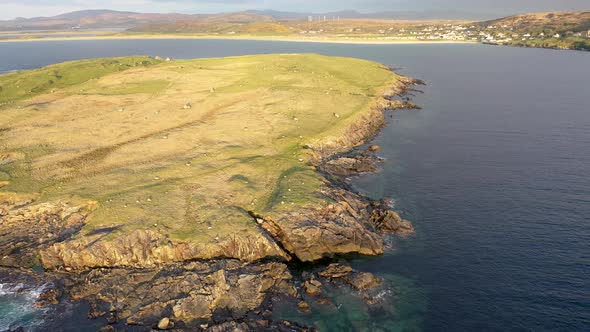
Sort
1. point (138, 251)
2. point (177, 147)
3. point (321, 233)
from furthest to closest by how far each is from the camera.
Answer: point (177, 147) → point (321, 233) → point (138, 251)

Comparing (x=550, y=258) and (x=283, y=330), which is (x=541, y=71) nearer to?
(x=550, y=258)

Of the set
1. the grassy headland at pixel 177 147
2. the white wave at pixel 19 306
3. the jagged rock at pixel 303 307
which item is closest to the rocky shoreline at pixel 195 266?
the jagged rock at pixel 303 307

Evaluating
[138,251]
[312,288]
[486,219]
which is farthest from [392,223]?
[138,251]

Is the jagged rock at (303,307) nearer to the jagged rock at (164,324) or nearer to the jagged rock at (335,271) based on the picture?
the jagged rock at (335,271)

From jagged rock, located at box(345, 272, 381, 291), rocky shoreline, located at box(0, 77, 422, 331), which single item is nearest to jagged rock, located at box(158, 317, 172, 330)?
rocky shoreline, located at box(0, 77, 422, 331)

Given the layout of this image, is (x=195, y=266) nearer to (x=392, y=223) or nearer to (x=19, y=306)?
(x=19, y=306)

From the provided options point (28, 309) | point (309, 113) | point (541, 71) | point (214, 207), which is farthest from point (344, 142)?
point (541, 71)
